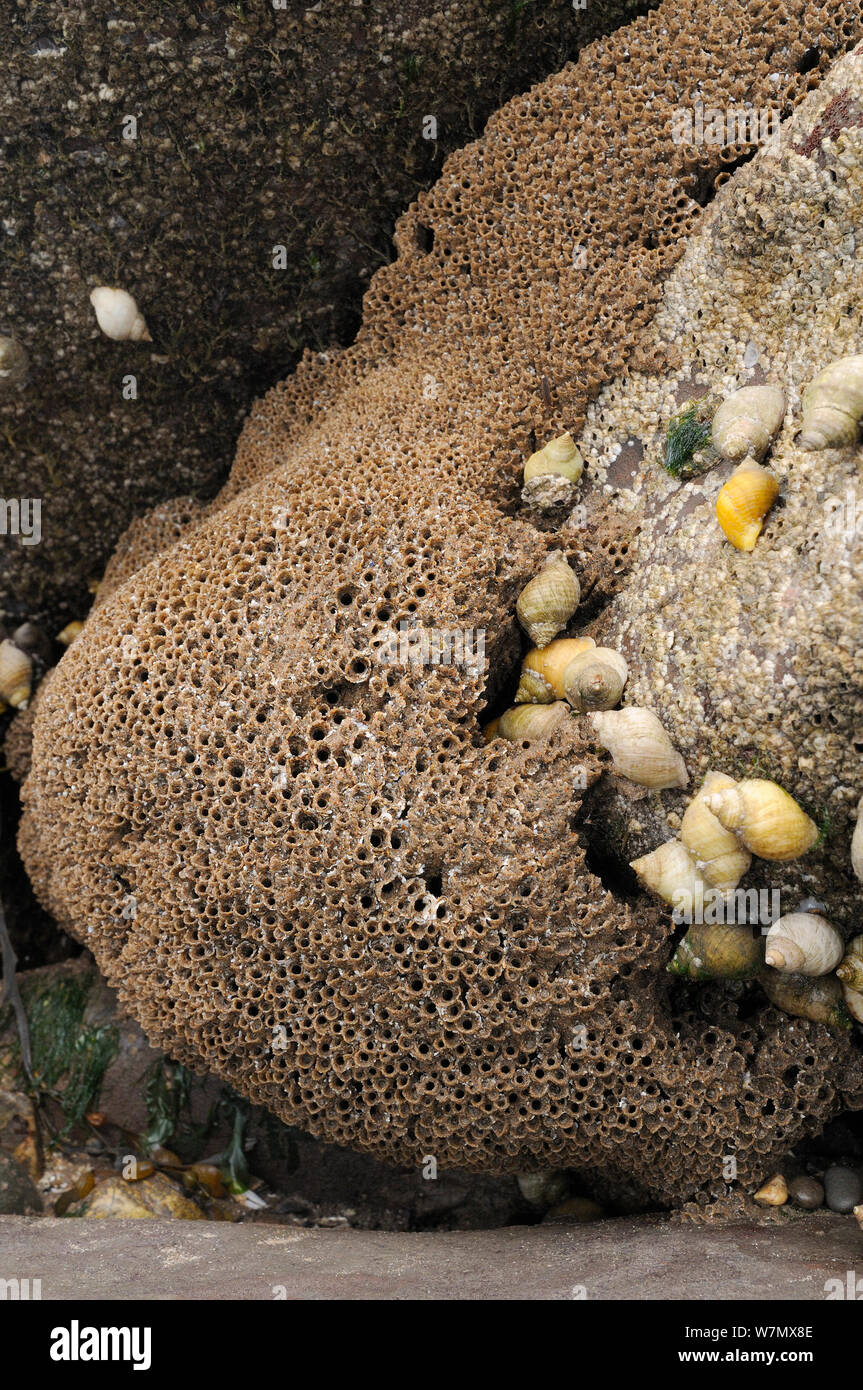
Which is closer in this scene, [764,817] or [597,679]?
[764,817]

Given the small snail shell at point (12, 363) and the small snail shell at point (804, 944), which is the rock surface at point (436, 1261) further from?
the small snail shell at point (12, 363)

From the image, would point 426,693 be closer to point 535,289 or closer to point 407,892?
point 407,892

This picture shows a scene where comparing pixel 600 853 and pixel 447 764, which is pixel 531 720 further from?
pixel 600 853

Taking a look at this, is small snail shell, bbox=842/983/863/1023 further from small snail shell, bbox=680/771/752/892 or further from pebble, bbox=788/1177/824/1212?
pebble, bbox=788/1177/824/1212

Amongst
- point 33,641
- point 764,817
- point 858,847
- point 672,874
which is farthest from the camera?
point 33,641

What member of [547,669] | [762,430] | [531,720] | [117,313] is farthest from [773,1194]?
[117,313]

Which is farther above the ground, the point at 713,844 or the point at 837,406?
the point at 837,406

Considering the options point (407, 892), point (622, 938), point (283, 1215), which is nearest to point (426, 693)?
point (407, 892)

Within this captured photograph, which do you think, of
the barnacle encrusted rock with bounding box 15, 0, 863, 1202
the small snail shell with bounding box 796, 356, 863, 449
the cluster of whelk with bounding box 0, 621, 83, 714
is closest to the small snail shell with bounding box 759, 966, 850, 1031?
the barnacle encrusted rock with bounding box 15, 0, 863, 1202

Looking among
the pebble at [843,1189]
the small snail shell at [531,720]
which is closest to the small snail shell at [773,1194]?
the pebble at [843,1189]
